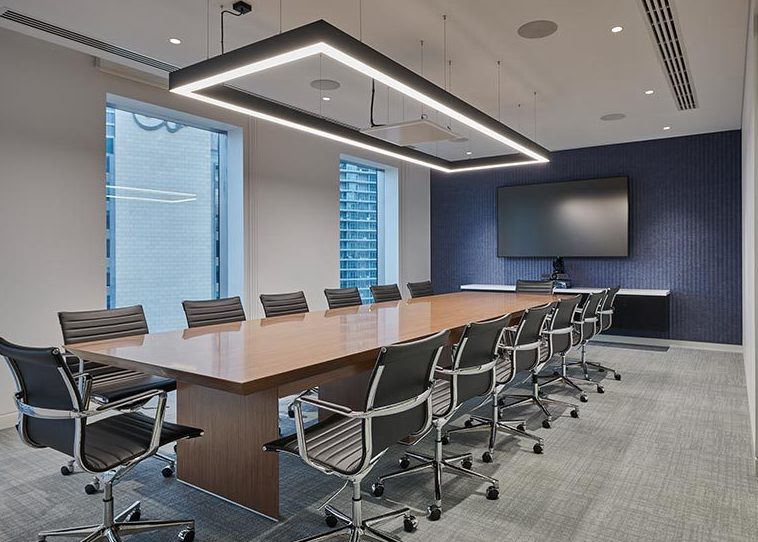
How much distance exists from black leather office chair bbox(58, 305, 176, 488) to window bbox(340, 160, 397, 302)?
4.50 meters

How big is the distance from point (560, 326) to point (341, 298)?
200cm

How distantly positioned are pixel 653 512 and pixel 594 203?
→ 5.84 meters

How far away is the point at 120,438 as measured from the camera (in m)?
2.10

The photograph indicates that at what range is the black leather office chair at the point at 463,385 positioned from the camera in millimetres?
2480

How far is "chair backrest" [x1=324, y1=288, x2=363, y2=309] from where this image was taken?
4.75 metres

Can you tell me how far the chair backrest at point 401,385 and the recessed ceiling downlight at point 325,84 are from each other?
3.44m

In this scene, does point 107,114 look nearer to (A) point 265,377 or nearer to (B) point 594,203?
(A) point 265,377

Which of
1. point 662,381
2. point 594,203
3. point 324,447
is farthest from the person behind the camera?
point 594,203

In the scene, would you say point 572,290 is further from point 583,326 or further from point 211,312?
point 211,312

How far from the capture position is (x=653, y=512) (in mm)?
2465

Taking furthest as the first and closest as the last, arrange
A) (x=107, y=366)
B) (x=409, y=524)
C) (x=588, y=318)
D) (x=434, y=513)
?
(x=588, y=318)
(x=107, y=366)
(x=434, y=513)
(x=409, y=524)

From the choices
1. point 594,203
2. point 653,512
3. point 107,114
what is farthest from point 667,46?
point 107,114

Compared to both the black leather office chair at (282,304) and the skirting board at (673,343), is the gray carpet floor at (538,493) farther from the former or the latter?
the skirting board at (673,343)

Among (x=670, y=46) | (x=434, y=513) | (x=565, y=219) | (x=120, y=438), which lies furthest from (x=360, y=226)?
(x=120, y=438)
